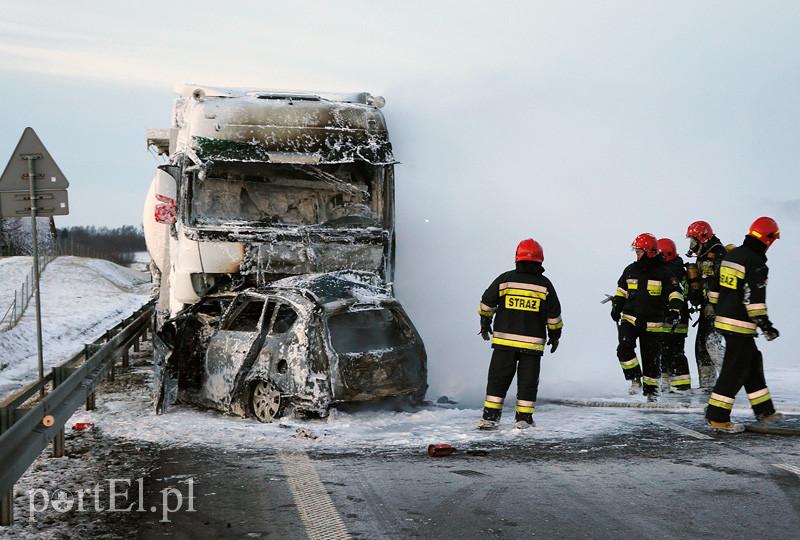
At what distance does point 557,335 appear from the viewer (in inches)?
356

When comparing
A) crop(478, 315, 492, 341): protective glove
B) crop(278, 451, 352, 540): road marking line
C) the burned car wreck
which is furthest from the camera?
crop(478, 315, 492, 341): protective glove

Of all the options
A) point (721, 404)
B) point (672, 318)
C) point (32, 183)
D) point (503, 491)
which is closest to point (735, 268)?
point (721, 404)

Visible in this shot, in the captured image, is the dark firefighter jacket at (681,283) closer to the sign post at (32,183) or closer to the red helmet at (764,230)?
Result: the red helmet at (764,230)

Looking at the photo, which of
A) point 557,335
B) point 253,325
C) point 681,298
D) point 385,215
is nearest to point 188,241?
point 253,325

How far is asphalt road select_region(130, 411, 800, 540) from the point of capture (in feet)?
16.8

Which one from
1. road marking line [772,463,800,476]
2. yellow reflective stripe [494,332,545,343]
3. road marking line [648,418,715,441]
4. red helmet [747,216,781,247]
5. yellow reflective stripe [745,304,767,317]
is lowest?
road marking line [648,418,715,441]

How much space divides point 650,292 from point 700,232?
0.95 meters

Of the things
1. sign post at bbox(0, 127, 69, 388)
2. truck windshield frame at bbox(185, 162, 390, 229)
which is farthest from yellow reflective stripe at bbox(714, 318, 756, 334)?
sign post at bbox(0, 127, 69, 388)

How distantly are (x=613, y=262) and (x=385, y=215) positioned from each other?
12.2 metres

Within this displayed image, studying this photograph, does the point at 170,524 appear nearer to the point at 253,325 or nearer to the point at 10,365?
the point at 253,325

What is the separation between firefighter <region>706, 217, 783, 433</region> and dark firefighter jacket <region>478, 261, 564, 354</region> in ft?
5.10

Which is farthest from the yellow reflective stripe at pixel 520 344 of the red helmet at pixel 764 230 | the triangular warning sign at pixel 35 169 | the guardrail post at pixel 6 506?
the triangular warning sign at pixel 35 169

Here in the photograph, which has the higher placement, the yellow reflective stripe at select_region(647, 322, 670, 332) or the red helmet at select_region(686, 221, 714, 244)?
the red helmet at select_region(686, 221, 714, 244)

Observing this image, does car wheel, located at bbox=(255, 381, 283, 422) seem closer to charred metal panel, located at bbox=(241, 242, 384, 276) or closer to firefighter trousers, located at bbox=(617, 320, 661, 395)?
charred metal panel, located at bbox=(241, 242, 384, 276)
